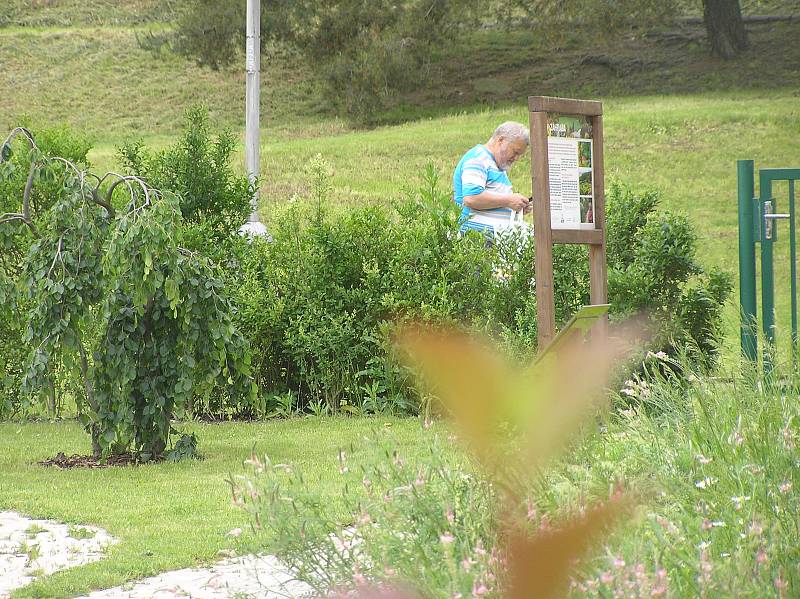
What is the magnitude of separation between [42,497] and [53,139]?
461 centimetres

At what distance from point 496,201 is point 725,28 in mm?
27094

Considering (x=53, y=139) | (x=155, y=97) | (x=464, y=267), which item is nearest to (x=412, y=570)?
(x=464, y=267)

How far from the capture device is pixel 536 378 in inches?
34.4

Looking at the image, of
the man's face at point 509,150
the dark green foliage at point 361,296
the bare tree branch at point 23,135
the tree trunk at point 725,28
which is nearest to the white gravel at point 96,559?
the bare tree branch at point 23,135

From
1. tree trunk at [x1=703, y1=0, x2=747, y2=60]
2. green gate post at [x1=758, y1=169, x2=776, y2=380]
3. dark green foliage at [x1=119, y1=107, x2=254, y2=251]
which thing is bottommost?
green gate post at [x1=758, y1=169, x2=776, y2=380]

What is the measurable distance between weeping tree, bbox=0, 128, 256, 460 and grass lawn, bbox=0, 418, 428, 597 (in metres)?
0.37

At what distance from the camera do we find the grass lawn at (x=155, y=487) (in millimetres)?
4562

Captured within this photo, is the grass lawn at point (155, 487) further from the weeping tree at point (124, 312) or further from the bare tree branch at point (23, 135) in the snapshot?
the bare tree branch at point (23, 135)

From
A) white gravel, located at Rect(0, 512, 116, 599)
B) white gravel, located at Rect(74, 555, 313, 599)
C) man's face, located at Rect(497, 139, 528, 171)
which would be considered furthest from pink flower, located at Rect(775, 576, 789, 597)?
man's face, located at Rect(497, 139, 528, 171)

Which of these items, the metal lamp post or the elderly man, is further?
the metal lamp post

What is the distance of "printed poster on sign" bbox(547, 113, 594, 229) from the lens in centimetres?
614

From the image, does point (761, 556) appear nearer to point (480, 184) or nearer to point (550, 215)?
point (550, 215)

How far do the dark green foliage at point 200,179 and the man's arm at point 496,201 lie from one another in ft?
6.43

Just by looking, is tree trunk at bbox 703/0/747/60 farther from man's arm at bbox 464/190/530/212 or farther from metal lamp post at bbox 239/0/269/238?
man's arm at bbox 464/190/530/212
